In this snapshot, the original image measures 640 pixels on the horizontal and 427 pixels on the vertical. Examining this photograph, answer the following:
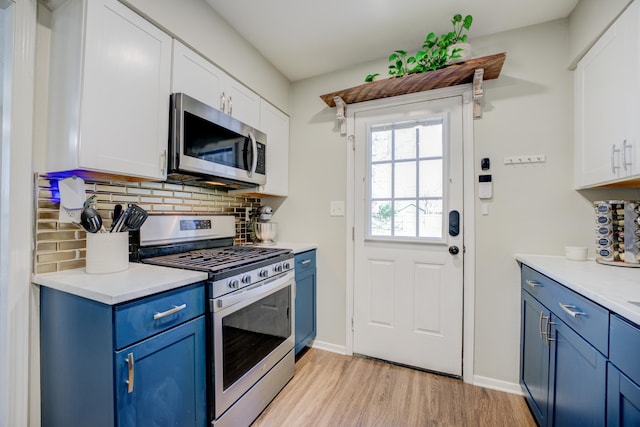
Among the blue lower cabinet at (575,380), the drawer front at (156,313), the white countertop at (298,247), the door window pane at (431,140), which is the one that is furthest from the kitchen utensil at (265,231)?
the blue lower cabinet at (575,380)

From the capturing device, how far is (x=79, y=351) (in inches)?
40.9

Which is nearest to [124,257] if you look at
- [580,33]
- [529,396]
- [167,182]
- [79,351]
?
[79,351]

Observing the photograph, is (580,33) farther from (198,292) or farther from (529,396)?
(198,292)

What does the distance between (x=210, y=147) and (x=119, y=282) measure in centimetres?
89

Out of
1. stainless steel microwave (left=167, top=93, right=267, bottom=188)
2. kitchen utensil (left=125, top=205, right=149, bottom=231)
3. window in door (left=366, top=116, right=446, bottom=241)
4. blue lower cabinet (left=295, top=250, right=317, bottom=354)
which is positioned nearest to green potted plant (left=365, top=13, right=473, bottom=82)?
window in door (left=366, top=116, right=446, bottom=241)

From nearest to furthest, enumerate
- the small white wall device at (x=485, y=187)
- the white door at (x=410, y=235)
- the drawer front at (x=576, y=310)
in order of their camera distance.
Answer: the drawer front at (x=576, y=310) → the small white wall device at (x=485, y=187) → the white door at (x=410, y=235)

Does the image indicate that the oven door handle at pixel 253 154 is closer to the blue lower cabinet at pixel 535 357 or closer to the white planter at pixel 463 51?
the white planter at pixel 463 51

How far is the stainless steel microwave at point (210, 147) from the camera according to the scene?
1476 millimetres

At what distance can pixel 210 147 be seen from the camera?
5.41 feet

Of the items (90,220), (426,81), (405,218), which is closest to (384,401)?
(405,218)

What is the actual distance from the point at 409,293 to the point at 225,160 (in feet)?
5.44

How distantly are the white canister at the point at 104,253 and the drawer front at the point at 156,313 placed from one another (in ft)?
1.20

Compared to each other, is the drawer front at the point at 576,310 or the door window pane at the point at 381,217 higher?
the door window pane at the point at 381,217

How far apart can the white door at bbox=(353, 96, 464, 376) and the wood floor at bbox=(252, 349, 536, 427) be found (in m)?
0.17
